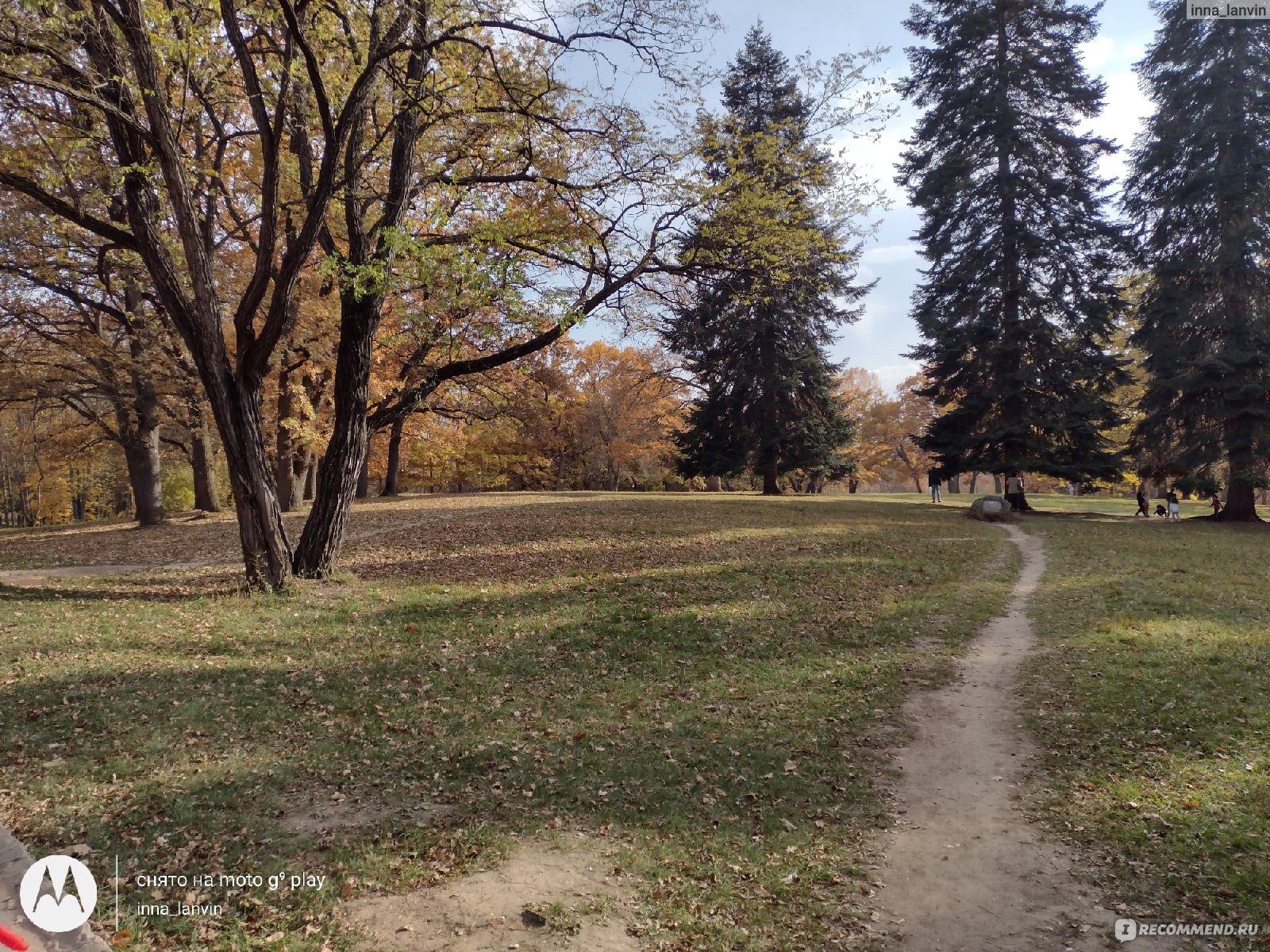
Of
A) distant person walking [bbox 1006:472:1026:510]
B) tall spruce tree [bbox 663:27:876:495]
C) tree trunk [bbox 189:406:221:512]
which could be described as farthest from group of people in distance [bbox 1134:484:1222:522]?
tree trunk [bbox 189:406:221:512]

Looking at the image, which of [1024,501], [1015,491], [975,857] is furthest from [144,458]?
[1024,501]

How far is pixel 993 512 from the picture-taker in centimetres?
2244

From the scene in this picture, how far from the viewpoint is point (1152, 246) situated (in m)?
24.8

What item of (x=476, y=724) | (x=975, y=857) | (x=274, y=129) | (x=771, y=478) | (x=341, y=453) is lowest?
(x=975, y=857)

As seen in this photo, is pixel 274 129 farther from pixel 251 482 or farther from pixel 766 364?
pixel 766 364

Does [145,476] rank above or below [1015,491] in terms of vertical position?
above

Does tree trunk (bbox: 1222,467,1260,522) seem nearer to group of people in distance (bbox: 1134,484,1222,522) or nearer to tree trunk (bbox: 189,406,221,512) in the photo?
group of people in distance (bbox: 1134,484,1222,522)

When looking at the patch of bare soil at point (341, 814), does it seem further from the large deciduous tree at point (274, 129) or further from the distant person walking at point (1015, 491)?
the distant person walking at point (1015, 491)

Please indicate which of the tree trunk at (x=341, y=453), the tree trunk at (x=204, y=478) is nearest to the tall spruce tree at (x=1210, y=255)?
the tree trunk at (x=341, y=453)

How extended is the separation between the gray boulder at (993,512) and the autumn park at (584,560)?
118mm

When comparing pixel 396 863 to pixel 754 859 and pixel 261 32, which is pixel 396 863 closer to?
pixel 754 859

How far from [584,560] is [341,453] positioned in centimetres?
490

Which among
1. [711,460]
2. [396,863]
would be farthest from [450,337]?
[711,460]

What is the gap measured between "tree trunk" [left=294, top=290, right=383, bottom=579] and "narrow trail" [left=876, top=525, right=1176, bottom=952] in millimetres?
9403
